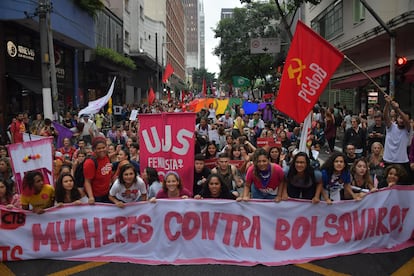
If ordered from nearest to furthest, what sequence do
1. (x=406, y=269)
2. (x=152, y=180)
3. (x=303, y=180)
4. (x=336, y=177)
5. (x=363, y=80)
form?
1. (x=406, y=269)
2. (x=303, y=180)
3. (x=336, y=177)
4. (x=152, y=180)
5. (x=363, y=80)

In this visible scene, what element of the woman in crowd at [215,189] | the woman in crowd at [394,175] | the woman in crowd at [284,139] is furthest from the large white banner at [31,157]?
the woman in crowd at [284,139]

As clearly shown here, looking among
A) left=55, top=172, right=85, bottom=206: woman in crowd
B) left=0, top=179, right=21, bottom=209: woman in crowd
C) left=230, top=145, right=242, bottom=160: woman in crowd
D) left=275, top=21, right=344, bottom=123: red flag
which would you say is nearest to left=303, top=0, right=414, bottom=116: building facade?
left=230, top=145, right=242, bottom=160: woman in crowd

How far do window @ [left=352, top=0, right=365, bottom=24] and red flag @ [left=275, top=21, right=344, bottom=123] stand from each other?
1543 centimetres

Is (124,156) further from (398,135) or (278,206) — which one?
(398,135)

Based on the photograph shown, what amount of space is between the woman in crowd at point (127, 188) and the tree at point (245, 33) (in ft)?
123

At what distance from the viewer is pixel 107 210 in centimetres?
518

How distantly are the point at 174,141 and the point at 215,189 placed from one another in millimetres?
1289

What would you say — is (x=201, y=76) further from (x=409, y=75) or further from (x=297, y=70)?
(x=297, y=70)

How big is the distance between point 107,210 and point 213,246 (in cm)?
133

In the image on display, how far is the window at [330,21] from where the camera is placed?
23375mm

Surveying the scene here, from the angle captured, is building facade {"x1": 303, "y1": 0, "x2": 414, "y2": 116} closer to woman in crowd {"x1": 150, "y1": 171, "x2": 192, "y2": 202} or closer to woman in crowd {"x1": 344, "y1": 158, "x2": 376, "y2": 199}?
woman in crowd {"x1": 344, "y1": 158, "x2": 376, "y2": 199}

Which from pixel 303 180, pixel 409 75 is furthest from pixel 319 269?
pixel 409 75

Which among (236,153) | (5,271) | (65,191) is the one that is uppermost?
(236,153)

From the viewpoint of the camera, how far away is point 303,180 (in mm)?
5273
